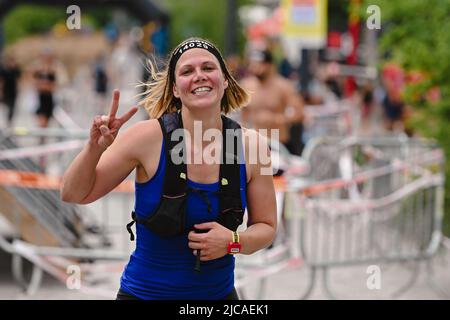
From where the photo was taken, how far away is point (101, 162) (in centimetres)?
352

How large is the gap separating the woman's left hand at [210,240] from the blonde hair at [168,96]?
1.89 feet

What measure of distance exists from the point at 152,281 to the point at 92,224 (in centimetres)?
536

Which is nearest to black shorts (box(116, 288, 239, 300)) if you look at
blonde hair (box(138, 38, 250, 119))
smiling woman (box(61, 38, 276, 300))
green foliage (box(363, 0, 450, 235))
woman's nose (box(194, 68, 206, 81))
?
smiling woman (box(61, 38, 276, 300))

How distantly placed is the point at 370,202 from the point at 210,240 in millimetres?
5267

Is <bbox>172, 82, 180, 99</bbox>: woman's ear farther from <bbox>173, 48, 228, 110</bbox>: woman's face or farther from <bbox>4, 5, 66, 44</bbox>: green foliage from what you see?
<bbox>4, 5, 66, 44</bbox>: green foliage

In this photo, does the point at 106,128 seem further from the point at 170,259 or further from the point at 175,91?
the point at 170,259

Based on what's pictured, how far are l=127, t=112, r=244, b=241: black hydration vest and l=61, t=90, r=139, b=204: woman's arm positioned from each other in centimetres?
15

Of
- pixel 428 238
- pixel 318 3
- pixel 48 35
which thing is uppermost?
pixel 48 35

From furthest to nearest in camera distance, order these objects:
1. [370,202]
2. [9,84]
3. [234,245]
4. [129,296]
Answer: [9,84], [370,202], [129,296], [234,245]

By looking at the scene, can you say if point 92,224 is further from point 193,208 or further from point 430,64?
point 193,208

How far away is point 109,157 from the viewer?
3525mm

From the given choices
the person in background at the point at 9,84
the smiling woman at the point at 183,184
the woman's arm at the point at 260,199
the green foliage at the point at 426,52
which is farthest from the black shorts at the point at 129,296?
the person in background at the point at 9,84

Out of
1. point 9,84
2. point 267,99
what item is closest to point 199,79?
point 267,99
